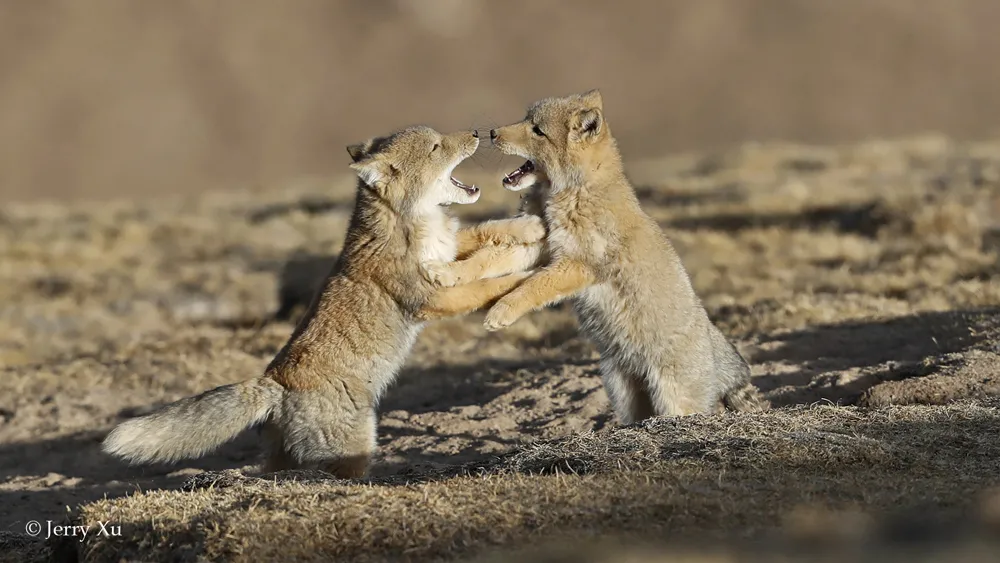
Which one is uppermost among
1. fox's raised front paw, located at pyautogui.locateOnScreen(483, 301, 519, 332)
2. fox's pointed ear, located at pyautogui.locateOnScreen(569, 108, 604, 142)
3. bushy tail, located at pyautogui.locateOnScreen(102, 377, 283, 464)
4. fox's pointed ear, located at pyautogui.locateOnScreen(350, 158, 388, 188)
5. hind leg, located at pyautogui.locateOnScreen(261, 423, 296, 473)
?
fox's pointed ear, located at pyautogui.locateOnScreen(569, 108, 604, 142)

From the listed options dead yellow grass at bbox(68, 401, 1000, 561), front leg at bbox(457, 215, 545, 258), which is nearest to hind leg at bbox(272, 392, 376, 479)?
dead yellow grass at bbox(68, 401, 1000, 561)

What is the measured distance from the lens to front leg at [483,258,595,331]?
25.4ft

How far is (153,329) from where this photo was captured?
16.0 m

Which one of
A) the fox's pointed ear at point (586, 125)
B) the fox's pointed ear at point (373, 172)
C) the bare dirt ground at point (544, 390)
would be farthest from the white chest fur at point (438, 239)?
the bare dirt ground at point (544, 390)

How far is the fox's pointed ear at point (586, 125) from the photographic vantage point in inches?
321

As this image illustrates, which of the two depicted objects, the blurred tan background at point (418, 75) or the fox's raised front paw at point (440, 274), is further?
the blurred tan background at point (418, 75)

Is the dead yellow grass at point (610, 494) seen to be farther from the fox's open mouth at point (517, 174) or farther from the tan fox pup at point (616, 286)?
the fox's open mouth at point (517, 174)

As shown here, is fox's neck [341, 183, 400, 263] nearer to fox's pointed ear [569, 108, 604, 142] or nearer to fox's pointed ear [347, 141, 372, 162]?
fox's pointed ear [347, 141, 372, 162]

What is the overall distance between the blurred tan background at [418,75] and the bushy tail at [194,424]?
45.2 meters

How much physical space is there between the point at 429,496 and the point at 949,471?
2745 mm

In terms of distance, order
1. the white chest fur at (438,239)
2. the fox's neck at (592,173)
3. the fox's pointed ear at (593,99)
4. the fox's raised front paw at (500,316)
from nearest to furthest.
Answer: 1. the fox's raised front paw at (500,316)
2. the white chest fur at (438,239)
3. the fox's neck at (592,173)
4. the fox's pointed ear at (593,99)

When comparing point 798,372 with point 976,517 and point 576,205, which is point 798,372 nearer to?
point 576,205

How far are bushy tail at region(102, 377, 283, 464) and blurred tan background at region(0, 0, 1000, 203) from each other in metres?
45.2

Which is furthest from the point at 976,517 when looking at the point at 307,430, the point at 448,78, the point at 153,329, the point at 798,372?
the point at 448,78
